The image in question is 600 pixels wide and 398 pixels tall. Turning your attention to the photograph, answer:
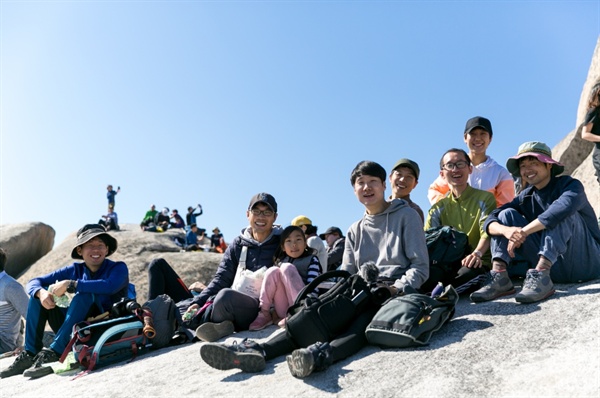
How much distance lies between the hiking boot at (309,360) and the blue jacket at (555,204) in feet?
6.73

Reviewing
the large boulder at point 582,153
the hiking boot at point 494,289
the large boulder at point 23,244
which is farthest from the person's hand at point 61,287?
the large boulder at point 23,244

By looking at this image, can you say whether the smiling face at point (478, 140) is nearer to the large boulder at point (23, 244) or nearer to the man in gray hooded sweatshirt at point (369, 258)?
the man in gray hooded sweatshirt at point (369, 258)

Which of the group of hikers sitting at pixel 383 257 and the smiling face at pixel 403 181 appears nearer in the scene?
the group of hikers sitting at pixel 383 257

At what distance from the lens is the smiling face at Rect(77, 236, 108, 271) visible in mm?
5711

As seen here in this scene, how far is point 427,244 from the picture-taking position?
5.06m

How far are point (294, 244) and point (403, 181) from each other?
4.73 feet

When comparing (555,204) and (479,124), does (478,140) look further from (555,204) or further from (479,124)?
(555,204)

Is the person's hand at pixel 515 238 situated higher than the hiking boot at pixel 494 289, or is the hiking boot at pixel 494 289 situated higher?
the person's hand at pixel 515 238

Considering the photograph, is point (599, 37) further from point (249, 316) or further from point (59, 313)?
point (59, 313)

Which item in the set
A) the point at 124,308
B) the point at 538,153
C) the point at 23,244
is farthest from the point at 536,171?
the point at 23,244

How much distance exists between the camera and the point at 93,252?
225 inches

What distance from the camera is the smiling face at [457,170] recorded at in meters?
5.39

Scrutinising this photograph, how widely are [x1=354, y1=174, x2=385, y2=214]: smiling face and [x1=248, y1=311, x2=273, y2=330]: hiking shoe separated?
1.54 meters

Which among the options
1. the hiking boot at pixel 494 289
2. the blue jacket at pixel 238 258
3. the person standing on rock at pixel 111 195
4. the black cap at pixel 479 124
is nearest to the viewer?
the hiking boot at pixel 494 289
